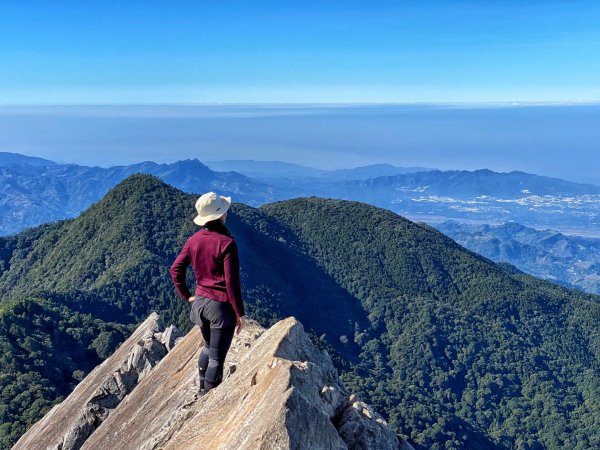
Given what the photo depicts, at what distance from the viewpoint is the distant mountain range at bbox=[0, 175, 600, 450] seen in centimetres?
6931

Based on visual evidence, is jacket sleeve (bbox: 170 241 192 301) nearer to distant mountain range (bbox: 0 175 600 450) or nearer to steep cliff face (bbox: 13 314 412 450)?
steep cliff face (bbox: 13 314 412 450)

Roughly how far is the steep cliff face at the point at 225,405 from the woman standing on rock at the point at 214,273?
121 centimetres

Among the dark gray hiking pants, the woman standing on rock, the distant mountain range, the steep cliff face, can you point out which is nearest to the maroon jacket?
the woman standing on rock

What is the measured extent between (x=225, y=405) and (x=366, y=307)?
356 ft

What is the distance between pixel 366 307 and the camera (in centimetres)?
11850

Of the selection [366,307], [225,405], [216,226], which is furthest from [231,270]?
Answer: [366,307]

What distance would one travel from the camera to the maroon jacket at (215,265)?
11.6m

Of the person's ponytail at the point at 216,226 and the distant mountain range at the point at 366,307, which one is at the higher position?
the person's ponytail at the point at 216,226

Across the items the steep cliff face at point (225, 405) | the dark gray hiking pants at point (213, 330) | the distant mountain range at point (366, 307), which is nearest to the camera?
the steep cliff face at point (225, 405)

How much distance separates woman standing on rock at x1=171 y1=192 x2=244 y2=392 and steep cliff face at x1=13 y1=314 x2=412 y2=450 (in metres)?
1.21

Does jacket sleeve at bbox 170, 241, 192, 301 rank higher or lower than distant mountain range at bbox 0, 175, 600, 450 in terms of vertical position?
higher

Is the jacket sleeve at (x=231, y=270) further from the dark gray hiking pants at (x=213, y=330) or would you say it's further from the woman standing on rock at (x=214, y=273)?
the dark gray hiking pants at (x=213, y=330)

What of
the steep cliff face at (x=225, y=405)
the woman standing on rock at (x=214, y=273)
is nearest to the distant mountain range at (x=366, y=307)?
the steep cliff face at (x=225, y=405)

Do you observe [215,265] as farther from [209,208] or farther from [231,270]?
[209,208]
